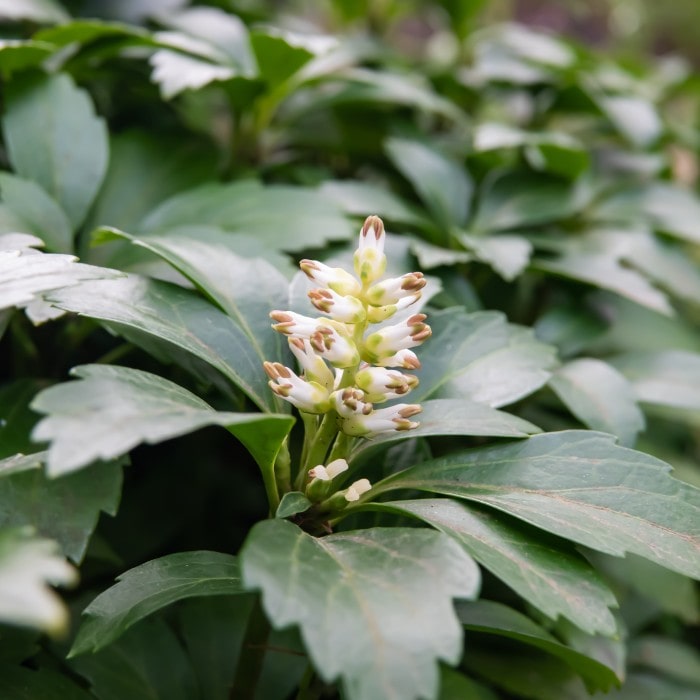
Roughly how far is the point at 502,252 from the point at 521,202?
21 cm

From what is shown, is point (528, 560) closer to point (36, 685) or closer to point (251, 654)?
point (251, 654)

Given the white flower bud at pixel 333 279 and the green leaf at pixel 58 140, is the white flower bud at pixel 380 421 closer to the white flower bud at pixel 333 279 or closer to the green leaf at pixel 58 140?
the white flower bud at pixel 333 279

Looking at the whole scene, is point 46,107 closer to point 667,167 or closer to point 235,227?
point 235,227

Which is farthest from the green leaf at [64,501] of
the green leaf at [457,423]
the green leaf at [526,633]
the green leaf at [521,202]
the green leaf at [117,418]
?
the green leaf at [521,202]

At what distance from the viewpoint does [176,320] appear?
670mm

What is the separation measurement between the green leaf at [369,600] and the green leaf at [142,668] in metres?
0.31

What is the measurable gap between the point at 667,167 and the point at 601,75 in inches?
8.7

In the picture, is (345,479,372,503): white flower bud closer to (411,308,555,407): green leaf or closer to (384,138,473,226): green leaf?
Result: (411,308,555,407): green leaf

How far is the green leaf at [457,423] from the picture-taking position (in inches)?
25.3

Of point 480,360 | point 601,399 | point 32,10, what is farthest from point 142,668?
point 32,10

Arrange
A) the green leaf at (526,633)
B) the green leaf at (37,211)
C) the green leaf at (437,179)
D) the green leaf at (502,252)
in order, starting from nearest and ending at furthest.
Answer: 1. the green leaf at (526,633)
2. the green leaf at (37,211)
3. the green leaf at (502,252)
4. the green leaf at (437,179)

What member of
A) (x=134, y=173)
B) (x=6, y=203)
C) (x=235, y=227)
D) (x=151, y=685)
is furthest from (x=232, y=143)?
(x=151, y=685)

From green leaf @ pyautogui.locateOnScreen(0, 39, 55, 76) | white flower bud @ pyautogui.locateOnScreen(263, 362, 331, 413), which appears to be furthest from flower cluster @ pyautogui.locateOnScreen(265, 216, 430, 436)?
green leaf @ pyautogui.locateOnScreen(0, 39, 55, 76)

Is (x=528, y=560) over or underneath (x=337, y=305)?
underneath
